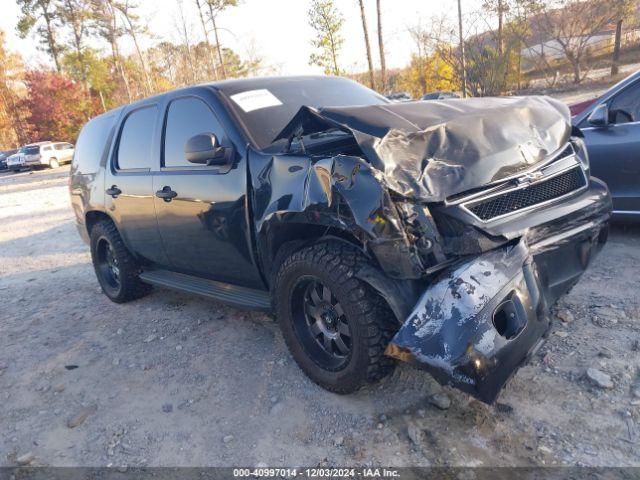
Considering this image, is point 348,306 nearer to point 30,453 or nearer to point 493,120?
point 493,120

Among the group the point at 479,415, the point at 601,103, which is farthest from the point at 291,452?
the point at 601,103

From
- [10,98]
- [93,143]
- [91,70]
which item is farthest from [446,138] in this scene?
[10,98]

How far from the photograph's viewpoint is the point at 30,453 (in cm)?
287

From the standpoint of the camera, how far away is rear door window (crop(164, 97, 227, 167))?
143 inches

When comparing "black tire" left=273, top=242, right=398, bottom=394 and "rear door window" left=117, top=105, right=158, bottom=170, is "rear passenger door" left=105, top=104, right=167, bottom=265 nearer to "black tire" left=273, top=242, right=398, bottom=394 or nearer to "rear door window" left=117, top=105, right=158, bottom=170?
"rear door window" left=117, top=105, right=158, bottom=170

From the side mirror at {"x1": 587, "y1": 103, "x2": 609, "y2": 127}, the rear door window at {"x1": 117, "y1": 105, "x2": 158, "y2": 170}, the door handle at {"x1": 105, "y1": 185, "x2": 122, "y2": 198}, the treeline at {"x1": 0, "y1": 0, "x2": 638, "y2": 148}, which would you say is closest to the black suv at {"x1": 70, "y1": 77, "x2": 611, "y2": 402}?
the rear door window at {"x1": 117, "y1": 105, "x2": 158, "y2": 170}

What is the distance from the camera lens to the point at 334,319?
2895 millimetres

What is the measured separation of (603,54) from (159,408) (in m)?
25.9

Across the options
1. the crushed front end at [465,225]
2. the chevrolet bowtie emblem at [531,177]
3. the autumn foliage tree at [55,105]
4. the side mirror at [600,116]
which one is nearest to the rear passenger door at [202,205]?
the crushed front end at [465,225]

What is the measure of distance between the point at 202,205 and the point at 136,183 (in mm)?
1083

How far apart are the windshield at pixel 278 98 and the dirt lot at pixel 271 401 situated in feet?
5.05

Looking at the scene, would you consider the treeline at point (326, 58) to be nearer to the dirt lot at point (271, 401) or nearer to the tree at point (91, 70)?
the tree at point (91, 70)

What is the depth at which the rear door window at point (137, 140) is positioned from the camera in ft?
13.9

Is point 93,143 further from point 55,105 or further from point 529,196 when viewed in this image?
point 55,105
